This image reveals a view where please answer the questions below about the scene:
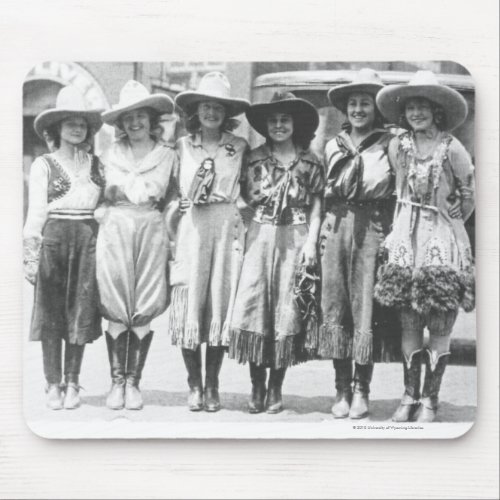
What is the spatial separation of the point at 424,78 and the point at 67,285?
1.16 meters

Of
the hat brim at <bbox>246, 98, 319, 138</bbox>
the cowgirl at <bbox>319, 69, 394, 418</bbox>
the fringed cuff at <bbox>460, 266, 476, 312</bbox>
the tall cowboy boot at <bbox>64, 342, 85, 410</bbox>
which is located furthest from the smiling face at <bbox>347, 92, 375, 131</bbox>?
the tall cowboy boot at <bbox>64, 342, 85, 410</bbox>

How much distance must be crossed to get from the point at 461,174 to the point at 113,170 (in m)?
0.99

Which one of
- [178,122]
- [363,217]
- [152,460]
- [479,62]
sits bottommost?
[152,460]

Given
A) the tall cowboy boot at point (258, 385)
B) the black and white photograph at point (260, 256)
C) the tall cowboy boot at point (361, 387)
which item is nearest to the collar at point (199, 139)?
the black and white photograph at point (260, 256)

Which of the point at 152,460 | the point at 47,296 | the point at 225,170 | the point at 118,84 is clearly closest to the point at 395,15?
the point at 225,170

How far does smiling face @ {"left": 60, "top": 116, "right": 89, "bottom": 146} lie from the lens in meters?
2.20

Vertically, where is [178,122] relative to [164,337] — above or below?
above

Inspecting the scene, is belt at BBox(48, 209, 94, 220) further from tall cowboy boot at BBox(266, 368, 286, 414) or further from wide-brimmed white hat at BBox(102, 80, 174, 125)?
tall cowboy boot at BBox(266, 368, 286, 414)

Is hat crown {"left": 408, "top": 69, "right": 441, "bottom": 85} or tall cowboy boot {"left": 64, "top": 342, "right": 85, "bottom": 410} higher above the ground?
hat crown {"left": 408, "top": 69, "right": 441, "bottom": 85}

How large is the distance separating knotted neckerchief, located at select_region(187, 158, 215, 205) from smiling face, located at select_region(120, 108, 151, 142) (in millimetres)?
190

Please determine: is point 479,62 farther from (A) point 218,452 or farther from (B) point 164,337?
(A) point 218,452

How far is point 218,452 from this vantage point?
7.04ft

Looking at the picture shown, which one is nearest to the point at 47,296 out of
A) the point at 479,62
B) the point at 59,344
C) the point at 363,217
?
the point at 59,344

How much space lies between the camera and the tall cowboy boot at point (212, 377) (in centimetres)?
216
